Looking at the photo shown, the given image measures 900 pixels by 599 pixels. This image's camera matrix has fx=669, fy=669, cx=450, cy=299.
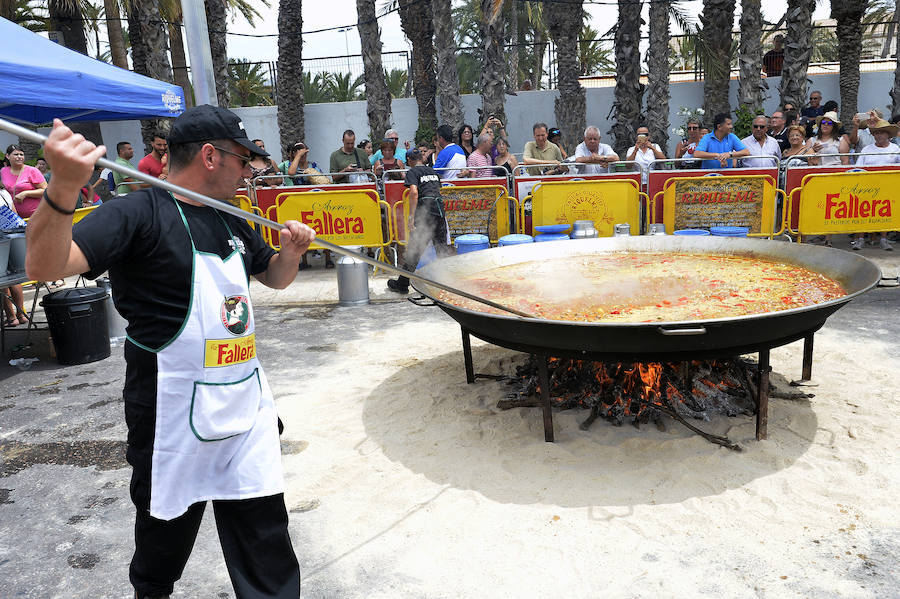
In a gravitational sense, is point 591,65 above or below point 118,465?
above

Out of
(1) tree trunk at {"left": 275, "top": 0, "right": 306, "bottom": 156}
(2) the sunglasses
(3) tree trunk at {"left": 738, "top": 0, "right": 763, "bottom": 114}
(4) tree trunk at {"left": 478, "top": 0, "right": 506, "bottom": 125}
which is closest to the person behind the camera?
(2) the sunglasses

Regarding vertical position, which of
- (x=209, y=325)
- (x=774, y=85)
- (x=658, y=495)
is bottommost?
(x=658, y=495)

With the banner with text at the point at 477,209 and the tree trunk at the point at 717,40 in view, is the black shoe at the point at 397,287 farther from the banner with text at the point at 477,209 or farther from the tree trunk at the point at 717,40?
the tree trunk at the point at 717,40

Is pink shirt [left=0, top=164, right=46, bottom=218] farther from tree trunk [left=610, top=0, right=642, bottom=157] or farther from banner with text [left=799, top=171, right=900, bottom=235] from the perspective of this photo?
tree trunk [left=610, top=0, right=642, bottom=157]

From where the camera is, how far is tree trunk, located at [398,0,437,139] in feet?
68.0

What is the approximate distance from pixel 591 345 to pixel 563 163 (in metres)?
6.72

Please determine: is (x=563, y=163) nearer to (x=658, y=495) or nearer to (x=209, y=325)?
(x=658, y=495)

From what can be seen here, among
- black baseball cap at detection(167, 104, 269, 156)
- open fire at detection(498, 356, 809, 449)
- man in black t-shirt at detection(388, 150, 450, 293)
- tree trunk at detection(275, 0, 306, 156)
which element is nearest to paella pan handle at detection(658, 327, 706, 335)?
open fire at detection(498, 356, 809, 449)

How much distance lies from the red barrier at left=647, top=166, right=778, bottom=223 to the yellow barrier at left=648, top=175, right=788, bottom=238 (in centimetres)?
9

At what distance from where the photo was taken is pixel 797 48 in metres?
15.5

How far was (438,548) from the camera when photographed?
3.34 metres

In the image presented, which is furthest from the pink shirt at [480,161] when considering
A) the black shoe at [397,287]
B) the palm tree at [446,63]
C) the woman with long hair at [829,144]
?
the palm tree at [446,63]

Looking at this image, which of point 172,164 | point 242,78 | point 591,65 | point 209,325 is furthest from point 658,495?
point 591,65

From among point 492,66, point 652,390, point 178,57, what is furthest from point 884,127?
point 178,57
